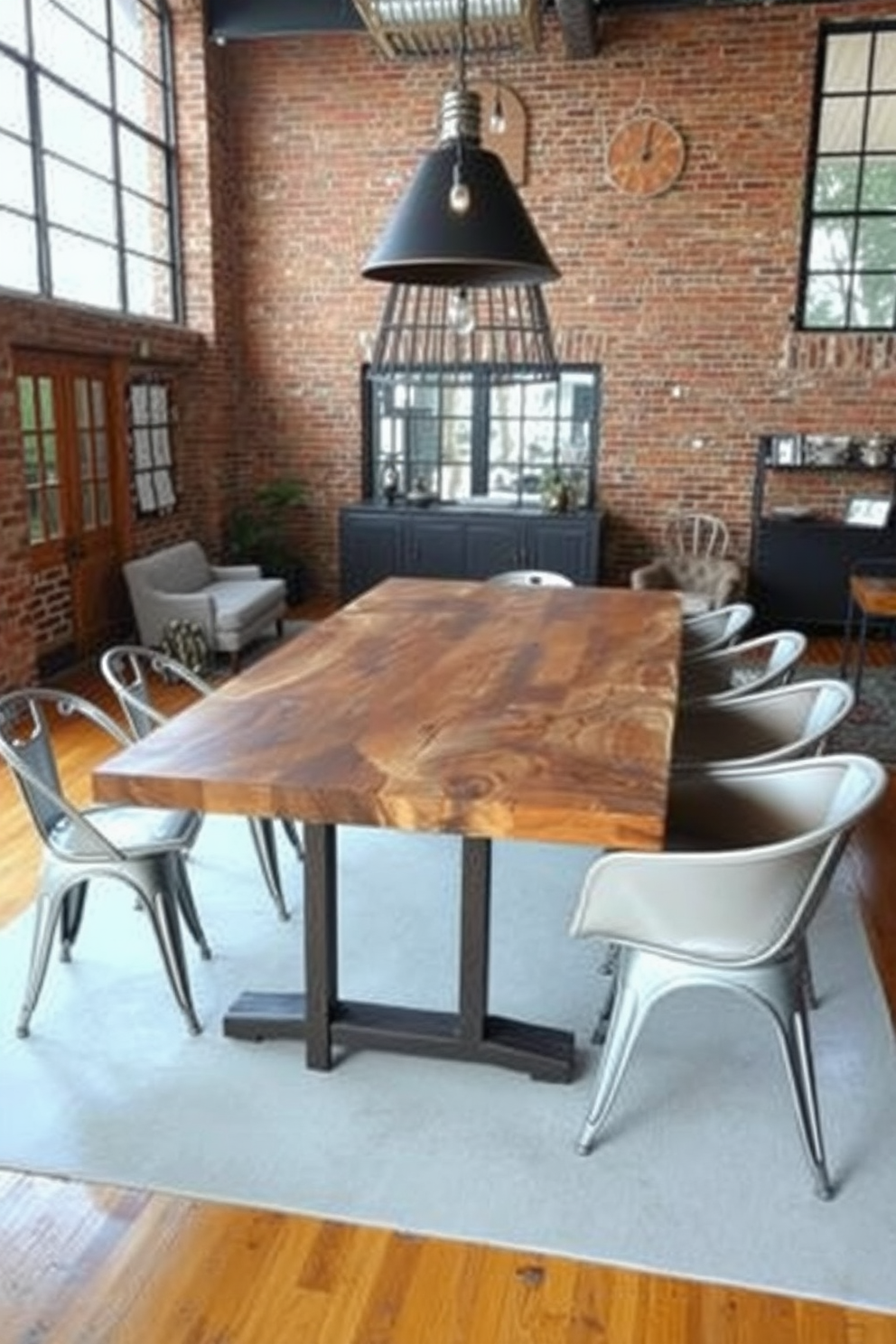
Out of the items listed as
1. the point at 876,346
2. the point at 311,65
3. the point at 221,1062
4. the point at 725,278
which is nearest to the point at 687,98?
the point at 725,278

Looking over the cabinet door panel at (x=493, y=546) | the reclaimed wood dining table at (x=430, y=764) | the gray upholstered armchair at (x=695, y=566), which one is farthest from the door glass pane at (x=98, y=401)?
the reclaimed wood dining table at (x=430, y=764)

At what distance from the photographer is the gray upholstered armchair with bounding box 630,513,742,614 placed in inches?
249

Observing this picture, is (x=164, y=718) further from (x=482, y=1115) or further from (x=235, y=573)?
(x=235, y=573)

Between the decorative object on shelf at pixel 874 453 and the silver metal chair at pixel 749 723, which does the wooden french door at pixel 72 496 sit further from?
the decorative object on shelf at pixel 874 453

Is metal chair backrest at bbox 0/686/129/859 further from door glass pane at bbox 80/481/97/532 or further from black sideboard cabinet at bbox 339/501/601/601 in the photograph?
black sideboard cabinet at bbox 339/501/601/601

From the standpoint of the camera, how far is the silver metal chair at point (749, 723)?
287 centimetres

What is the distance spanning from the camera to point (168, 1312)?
1729 millimetres

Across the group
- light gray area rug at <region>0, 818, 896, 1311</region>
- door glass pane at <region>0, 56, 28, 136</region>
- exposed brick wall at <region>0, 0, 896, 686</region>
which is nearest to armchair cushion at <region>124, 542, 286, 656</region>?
exposed brick wall at <region>0, 0, 896, 686</region>

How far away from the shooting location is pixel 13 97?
206 inches

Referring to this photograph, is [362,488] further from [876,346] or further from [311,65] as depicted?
[876,346]

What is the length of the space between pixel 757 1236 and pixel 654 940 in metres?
0.54

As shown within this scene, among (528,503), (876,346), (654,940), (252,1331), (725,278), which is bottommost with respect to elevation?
(252,1331)

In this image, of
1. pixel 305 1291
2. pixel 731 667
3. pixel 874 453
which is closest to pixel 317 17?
pixel 874 453

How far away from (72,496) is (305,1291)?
4.93 m
